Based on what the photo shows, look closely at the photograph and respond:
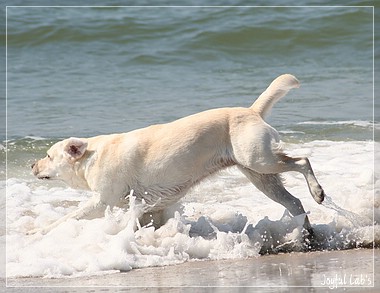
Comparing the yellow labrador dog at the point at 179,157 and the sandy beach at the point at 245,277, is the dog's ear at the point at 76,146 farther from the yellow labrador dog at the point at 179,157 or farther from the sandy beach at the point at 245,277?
the sandy beach at the point at 245,277

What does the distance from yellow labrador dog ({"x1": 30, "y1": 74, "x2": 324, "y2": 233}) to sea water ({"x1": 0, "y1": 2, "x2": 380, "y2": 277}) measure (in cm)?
18

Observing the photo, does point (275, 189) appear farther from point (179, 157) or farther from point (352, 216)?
point (179, 157)

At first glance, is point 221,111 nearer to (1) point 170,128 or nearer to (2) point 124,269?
(1) point 170,128

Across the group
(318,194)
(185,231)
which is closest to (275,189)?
(318,194)

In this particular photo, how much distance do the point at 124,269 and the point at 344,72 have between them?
10086 millimetres

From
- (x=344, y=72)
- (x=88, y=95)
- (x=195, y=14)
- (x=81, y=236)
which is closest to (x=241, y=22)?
(x=195, y=14)

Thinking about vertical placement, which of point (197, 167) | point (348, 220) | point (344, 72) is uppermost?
point (197, 167)

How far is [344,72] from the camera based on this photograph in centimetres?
1592

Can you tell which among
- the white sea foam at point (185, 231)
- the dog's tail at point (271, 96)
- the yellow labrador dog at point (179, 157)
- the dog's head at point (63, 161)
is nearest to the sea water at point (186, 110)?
the white sea foam at point (185, 231)

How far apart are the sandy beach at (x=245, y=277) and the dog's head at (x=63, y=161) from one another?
3.95 feet

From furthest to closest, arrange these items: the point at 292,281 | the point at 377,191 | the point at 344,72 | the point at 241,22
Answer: the point at 241,22 < the point at 344,72 < the point at 377,191 < the point at 292,281

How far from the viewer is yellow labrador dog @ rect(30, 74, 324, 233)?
7.03m

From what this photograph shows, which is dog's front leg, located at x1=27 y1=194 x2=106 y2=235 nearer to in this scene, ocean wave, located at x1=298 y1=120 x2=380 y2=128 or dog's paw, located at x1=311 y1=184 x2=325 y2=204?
dog's paw, located at x1=311 y1=184 x2=325 y2=204

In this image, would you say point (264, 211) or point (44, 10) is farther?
point (44, 10)
